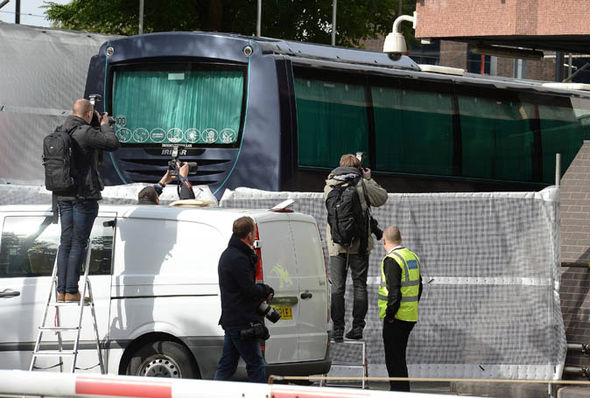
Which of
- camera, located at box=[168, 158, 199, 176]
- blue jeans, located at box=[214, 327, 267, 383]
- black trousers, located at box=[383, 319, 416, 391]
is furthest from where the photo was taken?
camera, located at box=[168, 158, 199, 176]

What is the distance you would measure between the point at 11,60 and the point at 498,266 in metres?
9.37

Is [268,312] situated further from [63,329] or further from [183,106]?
[183,106]

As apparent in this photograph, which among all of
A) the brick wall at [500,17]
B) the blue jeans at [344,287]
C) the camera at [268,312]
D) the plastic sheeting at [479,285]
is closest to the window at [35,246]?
the camera at [268,312]

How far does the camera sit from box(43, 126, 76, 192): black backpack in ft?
36.9

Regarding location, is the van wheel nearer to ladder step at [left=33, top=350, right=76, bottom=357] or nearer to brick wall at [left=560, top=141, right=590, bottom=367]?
ladder step at [left=33, top=350, right=76, bottom=357]

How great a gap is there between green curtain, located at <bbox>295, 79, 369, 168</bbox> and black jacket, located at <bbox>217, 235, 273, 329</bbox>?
8.03m

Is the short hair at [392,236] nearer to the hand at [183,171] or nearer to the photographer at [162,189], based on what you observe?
the photographer at [162,189]

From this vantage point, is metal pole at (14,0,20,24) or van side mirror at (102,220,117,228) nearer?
van side mirror at (102,220,117,228)

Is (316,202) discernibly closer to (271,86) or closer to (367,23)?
(271,86)

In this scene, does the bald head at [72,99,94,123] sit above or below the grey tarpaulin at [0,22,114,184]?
below

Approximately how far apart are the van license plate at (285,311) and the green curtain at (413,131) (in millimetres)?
8912

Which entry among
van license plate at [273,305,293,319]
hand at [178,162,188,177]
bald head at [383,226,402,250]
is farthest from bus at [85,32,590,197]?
van license plate at [273,305,293,319]

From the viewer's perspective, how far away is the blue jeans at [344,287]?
13188 mm

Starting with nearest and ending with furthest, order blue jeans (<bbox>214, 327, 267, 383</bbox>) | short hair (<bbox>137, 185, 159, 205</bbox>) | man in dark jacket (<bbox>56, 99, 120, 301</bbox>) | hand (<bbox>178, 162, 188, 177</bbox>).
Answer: blue jeans (<bbox>214, 327, 267, 383</bbox>) → man in dark jacket (<bbox>56, 99, 120, 301</bbox>) → short hair (<bbox>137, 185, 159, 205</bbox>) → hand (<bbox>178, 162, 188, 177</bbox>)
